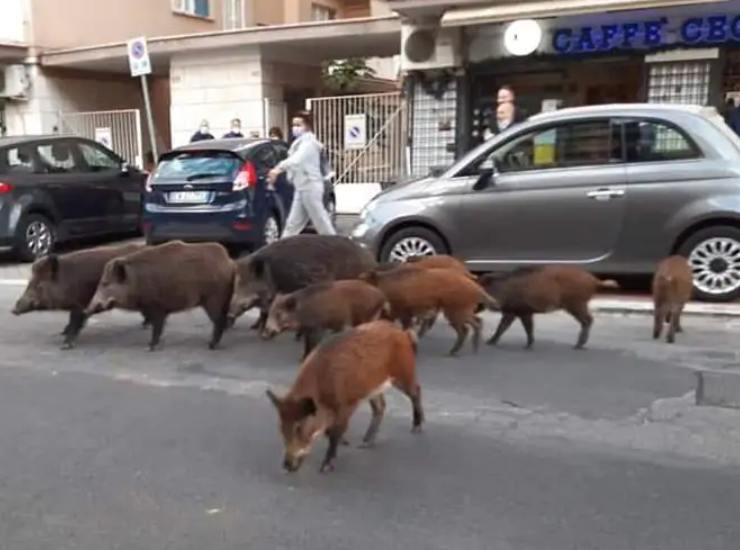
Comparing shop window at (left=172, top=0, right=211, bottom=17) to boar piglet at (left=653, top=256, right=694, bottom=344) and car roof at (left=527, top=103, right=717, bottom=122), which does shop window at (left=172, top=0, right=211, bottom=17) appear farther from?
boar piglet at (left=653, top=256, right=694, bottom=344)

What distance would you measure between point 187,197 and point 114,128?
Answer: 8026 millimetres

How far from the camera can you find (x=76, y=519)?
11.9ft

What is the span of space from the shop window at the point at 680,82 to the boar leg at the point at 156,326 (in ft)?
28.1

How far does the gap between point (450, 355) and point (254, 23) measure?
21304 mm

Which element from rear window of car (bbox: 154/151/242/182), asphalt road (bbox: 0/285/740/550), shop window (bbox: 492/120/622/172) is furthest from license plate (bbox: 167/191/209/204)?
asphalt road (bbox: 0/285/740/550)

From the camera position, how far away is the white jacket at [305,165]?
990 centimetres

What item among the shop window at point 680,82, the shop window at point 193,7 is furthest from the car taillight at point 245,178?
the shop window at point 193,7

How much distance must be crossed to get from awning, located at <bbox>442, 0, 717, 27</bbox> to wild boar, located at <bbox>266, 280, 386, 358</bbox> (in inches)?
286

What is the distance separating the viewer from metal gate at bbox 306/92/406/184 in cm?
1481

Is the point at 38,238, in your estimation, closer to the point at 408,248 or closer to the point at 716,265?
the point at 408,248

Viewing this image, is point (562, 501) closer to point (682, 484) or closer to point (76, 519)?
point (682, 484)

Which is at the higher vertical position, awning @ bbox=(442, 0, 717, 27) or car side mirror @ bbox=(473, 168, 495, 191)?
awning @ bbox=(442, 0, 717, 27)

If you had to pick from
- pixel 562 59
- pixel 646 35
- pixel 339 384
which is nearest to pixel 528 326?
pixel 339 384

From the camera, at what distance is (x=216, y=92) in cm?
1608
